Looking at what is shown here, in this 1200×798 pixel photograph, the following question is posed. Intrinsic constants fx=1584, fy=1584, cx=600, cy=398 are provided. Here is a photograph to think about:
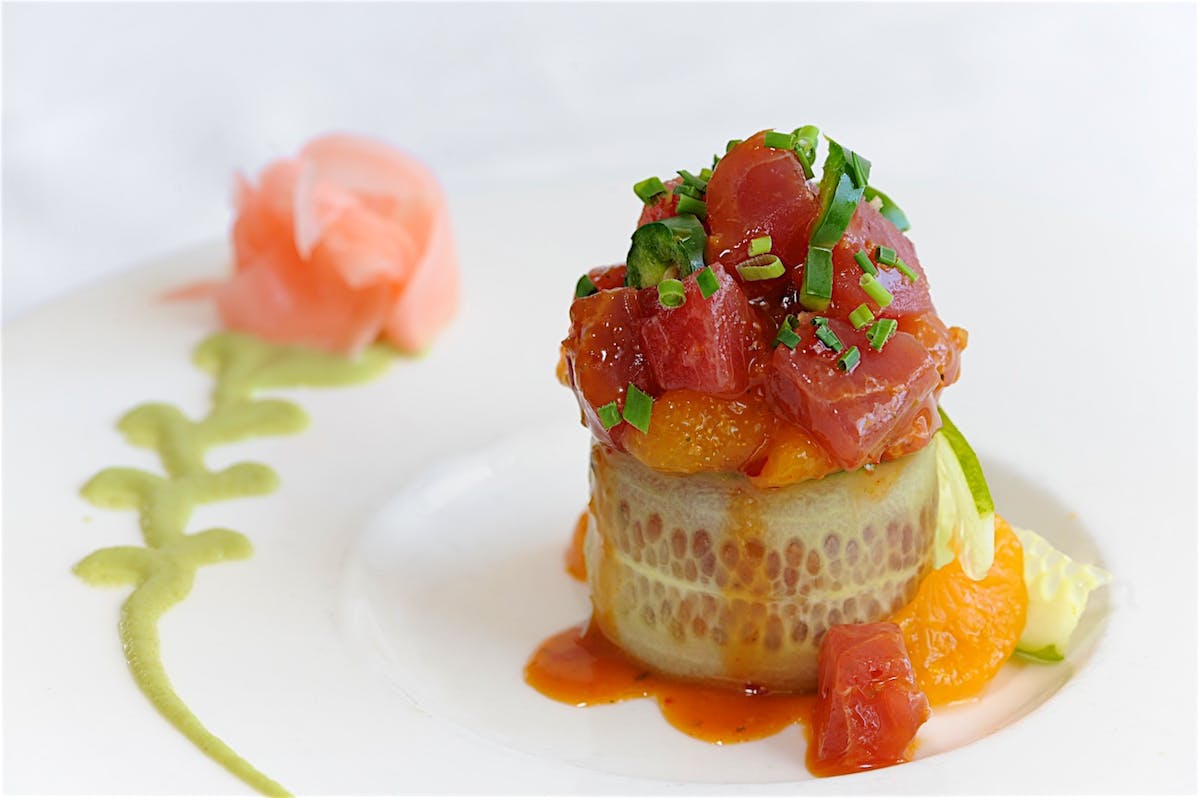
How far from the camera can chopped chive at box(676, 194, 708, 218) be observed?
4070 millimetres

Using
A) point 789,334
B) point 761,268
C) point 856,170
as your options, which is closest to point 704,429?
point 789,334

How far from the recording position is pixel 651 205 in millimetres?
4219

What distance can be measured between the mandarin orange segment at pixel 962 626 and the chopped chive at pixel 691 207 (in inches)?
47.0

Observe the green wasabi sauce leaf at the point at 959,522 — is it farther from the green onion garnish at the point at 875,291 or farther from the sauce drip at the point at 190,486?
the sauce drip at the point at 190,486

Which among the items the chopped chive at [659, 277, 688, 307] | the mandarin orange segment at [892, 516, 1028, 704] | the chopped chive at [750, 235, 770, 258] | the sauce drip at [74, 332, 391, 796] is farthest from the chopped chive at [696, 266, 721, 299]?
the sauce drip at [74, 332, 391, 796]

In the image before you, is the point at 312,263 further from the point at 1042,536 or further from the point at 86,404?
the point at 1042,536

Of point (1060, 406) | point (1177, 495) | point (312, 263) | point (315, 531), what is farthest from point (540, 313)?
point (1177, 495)

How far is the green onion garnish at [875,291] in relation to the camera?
12.5 feet

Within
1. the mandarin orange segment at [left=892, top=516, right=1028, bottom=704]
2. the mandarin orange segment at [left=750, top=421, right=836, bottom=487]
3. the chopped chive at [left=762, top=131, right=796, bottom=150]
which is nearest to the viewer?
the mandarin orange segment at [left=750, top=421, right=836, bottom=487]

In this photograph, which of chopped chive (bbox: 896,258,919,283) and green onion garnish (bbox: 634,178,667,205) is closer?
A: chopped chive (bbox: 896,258,919,283)

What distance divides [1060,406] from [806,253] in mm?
1695

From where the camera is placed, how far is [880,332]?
3775 millimetres

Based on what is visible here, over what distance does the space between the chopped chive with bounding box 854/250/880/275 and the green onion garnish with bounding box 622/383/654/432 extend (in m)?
0.61

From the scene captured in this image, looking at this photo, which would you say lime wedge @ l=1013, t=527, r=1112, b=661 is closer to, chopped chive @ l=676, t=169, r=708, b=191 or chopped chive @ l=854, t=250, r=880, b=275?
chopped chive @ l=854, t=250, r=880, b=275
